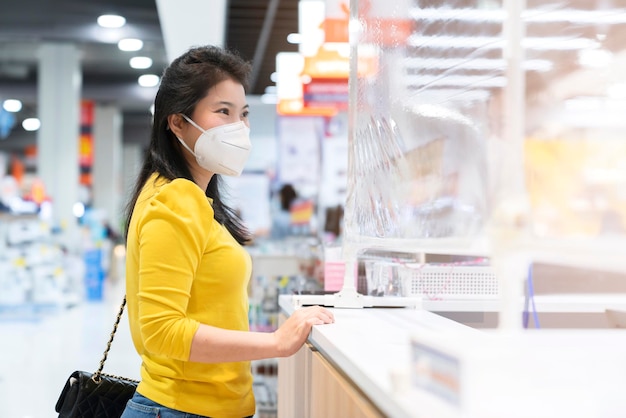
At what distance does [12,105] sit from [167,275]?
2160 cm

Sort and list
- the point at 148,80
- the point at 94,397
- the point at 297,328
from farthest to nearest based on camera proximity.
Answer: the point at 148,80 < the point at 94,397 < the point at 297,328

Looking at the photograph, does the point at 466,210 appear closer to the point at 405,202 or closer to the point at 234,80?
the point at 405,202

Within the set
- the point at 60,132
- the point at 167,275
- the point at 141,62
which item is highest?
the point at 141,62

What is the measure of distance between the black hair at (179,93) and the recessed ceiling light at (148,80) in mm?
15705

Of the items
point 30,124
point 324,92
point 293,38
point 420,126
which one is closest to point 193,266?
point 420,126

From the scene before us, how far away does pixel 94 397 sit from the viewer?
2.04 m

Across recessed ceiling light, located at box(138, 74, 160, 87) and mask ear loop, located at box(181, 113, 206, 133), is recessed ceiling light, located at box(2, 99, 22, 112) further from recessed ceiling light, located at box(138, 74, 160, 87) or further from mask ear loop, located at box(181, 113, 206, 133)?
mask ear loop, located at box(181, 113, 206, 133)

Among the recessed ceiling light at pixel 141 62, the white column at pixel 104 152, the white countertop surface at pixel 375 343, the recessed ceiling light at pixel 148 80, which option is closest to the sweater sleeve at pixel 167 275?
the white countertop surface at pixel 375 343

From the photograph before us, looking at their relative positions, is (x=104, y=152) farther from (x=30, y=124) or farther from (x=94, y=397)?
(x=94, y=397)

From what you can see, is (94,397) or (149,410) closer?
(149,410)

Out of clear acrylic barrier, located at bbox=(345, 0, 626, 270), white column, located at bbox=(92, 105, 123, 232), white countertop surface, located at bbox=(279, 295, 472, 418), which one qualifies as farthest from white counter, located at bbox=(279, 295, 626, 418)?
white column, located at bbox=(92, 105, 123, 232)

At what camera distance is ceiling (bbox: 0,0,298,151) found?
10656 mm

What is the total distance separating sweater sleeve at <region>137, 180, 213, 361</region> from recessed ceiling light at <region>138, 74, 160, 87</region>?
634 inches

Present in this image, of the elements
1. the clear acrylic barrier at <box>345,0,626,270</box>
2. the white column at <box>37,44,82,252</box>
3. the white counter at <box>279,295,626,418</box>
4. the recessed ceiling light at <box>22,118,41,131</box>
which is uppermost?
the recessed ceiling light at <box>22,118,41,131</box>
